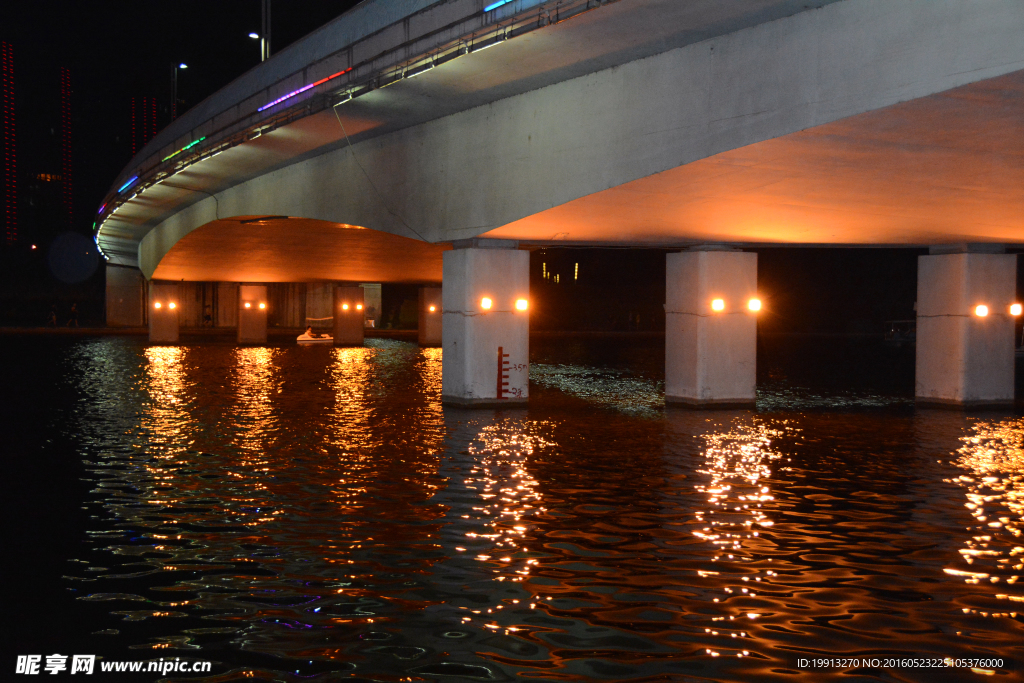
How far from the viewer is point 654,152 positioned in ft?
46.8

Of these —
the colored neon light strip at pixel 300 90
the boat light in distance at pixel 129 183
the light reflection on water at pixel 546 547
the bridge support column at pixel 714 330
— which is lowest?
the light reflection on water at pixel 546 547

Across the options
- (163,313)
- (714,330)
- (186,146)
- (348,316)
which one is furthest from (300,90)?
(348,316)

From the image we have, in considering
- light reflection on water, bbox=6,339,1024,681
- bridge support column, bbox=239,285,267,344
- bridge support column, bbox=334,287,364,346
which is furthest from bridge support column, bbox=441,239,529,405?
bridge support column, bbox=334,287,364,346

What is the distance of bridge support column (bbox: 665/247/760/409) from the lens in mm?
22969

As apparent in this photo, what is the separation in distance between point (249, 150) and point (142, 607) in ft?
58.3

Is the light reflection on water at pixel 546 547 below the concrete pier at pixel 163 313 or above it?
below

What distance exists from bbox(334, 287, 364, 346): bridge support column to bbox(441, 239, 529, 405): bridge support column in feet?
119

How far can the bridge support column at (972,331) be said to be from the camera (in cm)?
2347

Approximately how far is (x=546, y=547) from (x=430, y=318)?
49623 mm

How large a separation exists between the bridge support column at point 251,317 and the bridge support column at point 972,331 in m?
41.5

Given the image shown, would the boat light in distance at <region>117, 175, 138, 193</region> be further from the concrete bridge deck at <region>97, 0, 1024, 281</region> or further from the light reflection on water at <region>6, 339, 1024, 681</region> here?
the light reflection on water at <region>6, 339, 1024, 681</region>

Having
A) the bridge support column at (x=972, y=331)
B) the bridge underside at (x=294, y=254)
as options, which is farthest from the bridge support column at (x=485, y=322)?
the bridge support column at (x=972, y=331)

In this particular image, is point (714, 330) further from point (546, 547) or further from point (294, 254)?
point (294, 254)

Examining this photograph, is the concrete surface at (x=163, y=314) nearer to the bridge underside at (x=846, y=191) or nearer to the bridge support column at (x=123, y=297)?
the bridge support column at (x=123, y=297)
